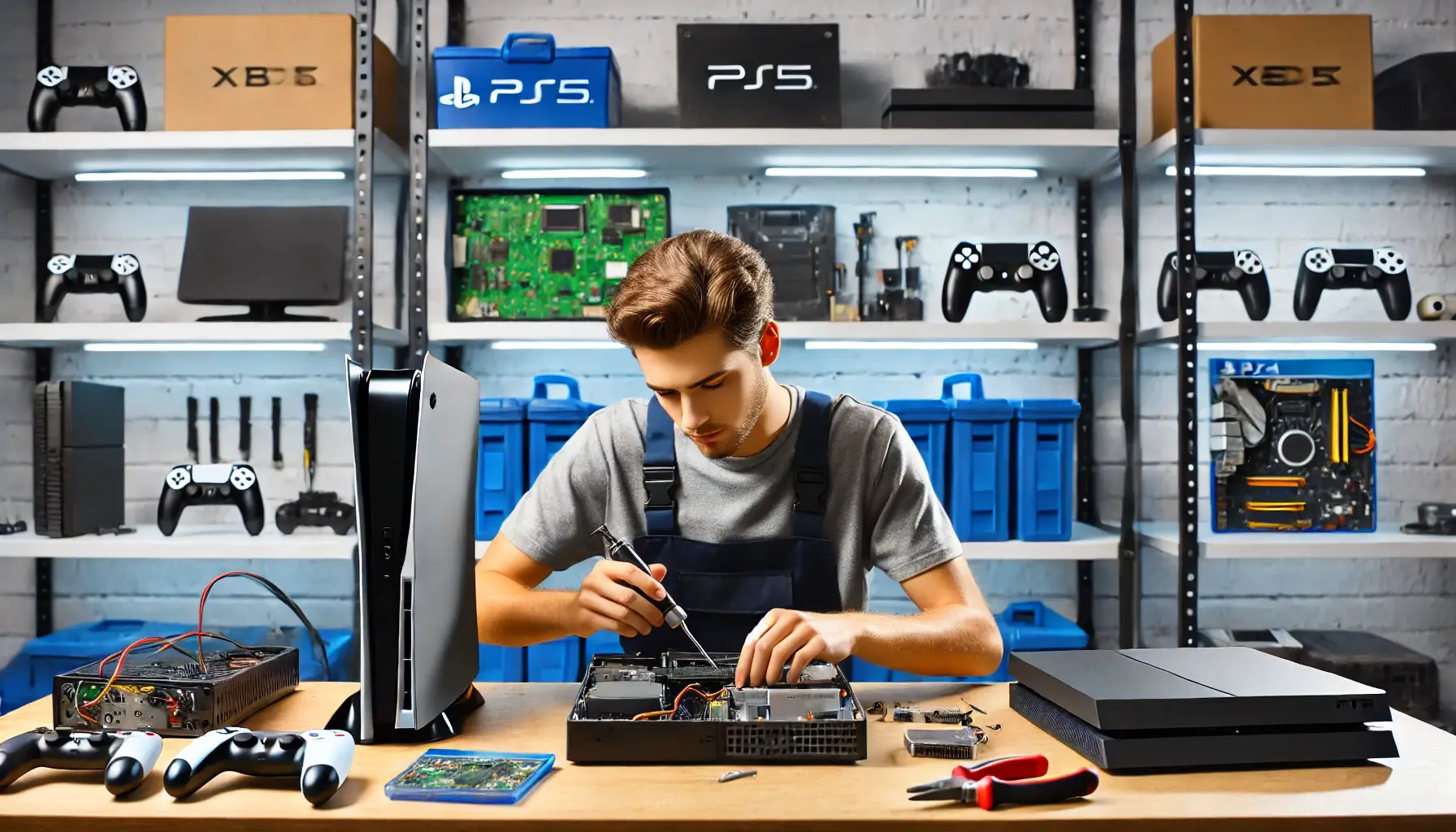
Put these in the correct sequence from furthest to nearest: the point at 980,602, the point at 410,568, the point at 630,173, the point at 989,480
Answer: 1. the point at 630,173
2. the point at 989,480
3. the point at 980,602
4. the point at 410,568

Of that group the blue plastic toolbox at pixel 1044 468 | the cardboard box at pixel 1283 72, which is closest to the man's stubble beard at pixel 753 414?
the blue plastic toolbox at pixel 1044 468

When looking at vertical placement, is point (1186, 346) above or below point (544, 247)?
below

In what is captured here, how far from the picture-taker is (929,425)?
7.45 ft

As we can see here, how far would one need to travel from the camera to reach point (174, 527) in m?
2.40

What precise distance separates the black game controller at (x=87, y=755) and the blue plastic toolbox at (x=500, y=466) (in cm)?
132

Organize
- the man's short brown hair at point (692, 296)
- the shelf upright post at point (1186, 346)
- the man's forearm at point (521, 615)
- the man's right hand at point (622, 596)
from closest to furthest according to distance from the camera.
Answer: the man's right hand at point (622, 596), the man's short brown hair at point (692, 296), the man's forearm at point (521, 615), the shelf upright post at point (1186, 346)

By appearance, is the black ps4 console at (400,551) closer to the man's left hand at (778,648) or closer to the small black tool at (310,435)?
the man's left hand at (778,648)

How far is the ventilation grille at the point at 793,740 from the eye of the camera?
3.09 ft

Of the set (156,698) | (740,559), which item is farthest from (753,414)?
(156,698)

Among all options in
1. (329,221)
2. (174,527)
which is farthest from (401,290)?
(174,527)

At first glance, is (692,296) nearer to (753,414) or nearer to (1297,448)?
(753,414)

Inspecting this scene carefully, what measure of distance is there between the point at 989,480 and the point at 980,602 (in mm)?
837

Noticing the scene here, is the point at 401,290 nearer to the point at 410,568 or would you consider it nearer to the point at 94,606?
the point at 94,606

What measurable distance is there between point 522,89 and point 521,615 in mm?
1374
